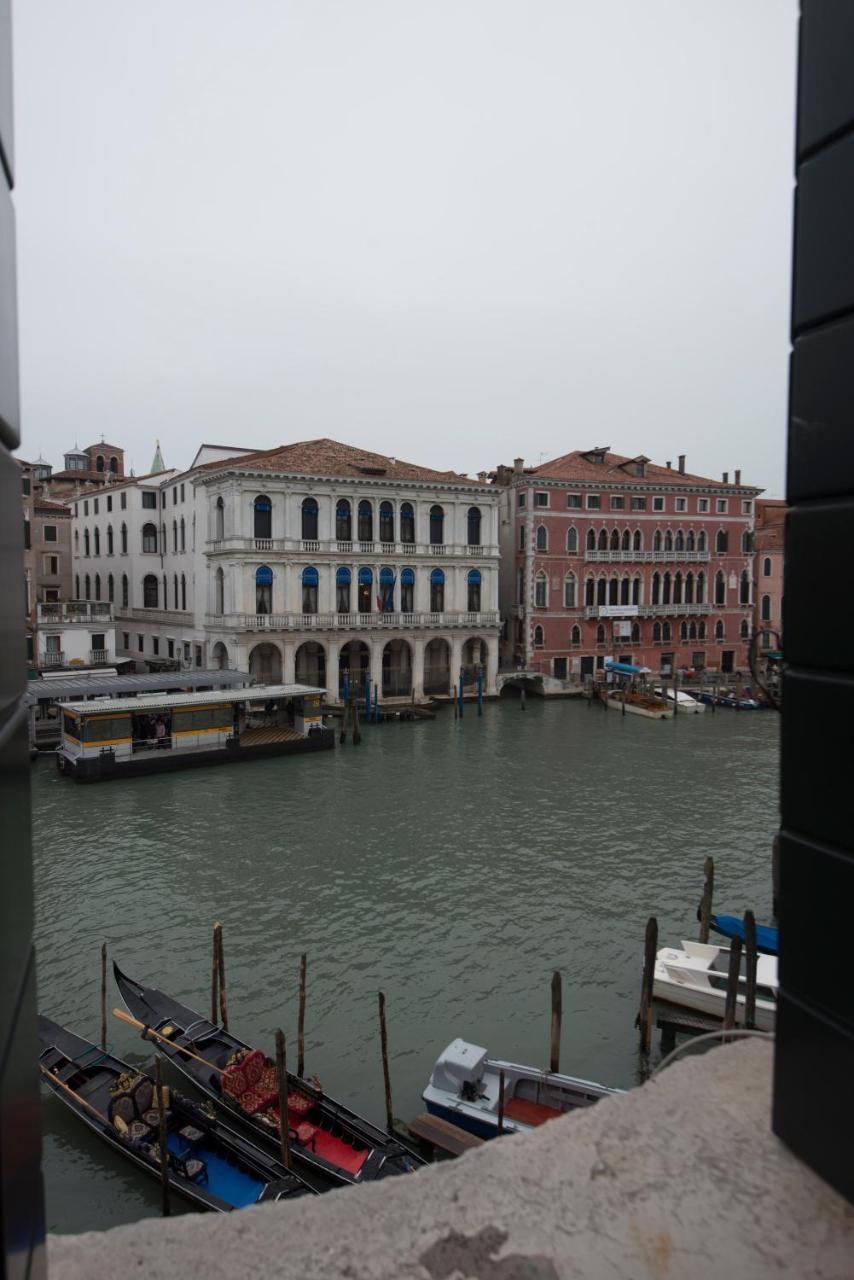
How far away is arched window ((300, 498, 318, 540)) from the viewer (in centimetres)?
3050

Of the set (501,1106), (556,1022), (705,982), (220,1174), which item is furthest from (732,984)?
(220,1174)

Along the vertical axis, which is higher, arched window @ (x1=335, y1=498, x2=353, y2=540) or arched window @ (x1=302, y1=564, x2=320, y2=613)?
arched window @ (x1=335, y1=498, x2=353, y2=540)

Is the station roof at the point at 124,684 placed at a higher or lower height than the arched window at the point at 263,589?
lower

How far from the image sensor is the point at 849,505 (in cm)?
168

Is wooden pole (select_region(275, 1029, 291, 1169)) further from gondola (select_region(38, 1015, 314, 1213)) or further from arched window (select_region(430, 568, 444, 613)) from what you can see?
arched window (select_region(430, 568, 444, 613))

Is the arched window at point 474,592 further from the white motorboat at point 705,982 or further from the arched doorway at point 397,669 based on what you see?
the white motorboat at point 705,982

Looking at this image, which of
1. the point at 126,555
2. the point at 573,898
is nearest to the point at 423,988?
the point at 573,898

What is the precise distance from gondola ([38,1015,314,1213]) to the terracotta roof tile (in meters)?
22.6

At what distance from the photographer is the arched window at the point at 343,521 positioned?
3120 cm

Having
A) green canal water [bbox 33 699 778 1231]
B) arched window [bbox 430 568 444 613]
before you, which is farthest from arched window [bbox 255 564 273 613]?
green canal water [bbox 33 699 778 1231]

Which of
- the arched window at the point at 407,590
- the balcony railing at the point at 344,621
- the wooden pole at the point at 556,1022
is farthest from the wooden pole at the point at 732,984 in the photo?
the arched window at the point at 407,590

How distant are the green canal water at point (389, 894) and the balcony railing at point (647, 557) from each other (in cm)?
1477

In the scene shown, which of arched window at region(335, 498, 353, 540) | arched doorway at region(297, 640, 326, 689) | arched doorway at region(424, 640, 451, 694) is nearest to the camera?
arched window at region(335, 498, 353, 540)

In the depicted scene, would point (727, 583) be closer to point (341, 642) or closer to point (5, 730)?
point (341, 642)
